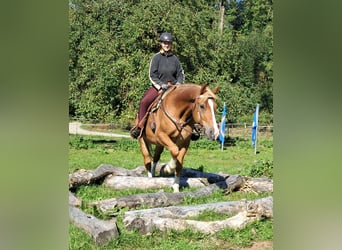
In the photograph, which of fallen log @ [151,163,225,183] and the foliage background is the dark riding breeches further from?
fallen log @ [151,163,225,183]

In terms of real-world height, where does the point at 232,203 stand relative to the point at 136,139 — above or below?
below

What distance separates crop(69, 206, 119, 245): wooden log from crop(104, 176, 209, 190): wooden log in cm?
96

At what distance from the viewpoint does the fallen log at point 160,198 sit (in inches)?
159

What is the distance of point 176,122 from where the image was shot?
440cm

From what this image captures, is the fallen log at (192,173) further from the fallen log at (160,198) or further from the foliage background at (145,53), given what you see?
the foliage background at (145,53)

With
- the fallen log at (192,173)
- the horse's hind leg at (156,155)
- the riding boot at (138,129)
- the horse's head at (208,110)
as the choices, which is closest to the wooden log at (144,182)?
the fallen log at (192,173)

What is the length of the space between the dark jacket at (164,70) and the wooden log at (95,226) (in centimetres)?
154

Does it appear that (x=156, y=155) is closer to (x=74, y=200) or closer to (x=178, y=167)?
(x=178, y=167)
